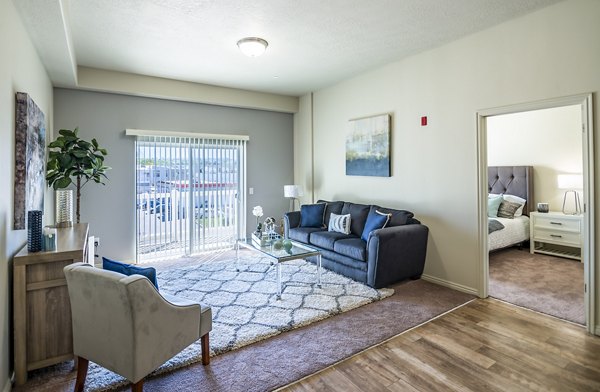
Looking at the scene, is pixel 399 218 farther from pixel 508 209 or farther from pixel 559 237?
pixel 559 237

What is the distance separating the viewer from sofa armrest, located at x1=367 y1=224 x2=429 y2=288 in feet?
12.2

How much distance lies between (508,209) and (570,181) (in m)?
0.96

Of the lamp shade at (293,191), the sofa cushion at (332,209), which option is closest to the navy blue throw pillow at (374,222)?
the sofa cushion at (332,209)

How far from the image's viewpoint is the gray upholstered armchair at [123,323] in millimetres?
1797

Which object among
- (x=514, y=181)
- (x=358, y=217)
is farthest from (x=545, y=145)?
(x=358, y=217)

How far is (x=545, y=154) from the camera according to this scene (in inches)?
222

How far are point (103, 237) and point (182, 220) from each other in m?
1.16

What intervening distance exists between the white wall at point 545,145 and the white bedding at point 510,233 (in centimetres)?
59

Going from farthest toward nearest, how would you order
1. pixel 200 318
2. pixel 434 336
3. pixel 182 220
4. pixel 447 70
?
pixel 182 220 < pixel 447 70 < pixel 434 336 < pixel 200 318

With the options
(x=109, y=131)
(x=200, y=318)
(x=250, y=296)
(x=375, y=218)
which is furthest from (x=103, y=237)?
(x=375, y=218)

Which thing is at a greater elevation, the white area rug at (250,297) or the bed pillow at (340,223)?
the bed pillow at (340,223)

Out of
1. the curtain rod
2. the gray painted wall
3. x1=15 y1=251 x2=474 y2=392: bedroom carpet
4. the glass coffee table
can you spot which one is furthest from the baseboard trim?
the gray painted wall

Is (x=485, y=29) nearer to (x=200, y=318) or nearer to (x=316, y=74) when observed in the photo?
(x=316, y=74)

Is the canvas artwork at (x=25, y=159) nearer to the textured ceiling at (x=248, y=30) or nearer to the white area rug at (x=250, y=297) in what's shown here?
the textured ceiling at (x=248, y=30)
